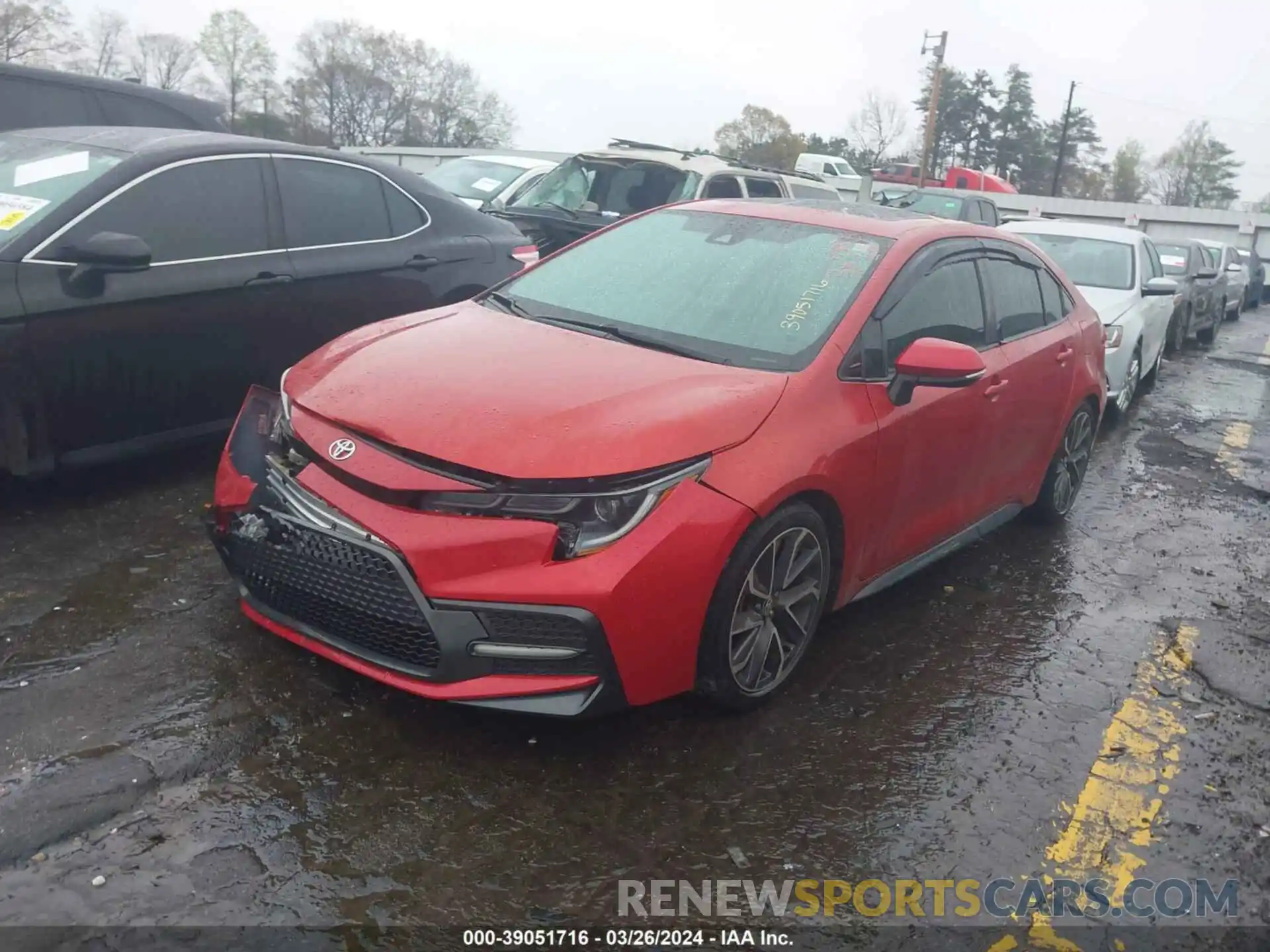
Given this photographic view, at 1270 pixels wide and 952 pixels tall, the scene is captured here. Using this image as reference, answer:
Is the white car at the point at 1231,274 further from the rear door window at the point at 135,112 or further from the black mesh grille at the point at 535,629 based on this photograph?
the black mesh grille at the point at 535,629

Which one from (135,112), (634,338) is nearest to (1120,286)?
(634,338)

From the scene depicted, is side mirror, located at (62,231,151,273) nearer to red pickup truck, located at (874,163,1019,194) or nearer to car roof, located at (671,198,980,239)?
car roof, located at (671,198,980,239)

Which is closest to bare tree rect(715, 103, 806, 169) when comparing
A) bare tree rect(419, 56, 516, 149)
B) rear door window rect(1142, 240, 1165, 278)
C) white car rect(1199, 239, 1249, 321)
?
bare tree rect(419, 56, 516, 149)

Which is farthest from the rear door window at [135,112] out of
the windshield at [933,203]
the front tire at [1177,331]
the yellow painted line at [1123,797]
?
the windshield at [933,203]

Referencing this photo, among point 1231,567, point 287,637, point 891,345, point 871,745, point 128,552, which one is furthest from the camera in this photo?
point 1231,567

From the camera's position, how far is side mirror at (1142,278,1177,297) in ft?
30.9

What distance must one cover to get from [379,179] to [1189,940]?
16.4 ft

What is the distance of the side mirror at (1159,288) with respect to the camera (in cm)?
941

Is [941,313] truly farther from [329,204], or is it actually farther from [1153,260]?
[1153,260]

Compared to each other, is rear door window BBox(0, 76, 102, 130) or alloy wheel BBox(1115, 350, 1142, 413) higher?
rear door window BBox(0, 76, 102, 130)

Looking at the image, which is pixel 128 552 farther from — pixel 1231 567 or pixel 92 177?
pixel 1231 567

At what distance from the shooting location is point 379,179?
585 cm

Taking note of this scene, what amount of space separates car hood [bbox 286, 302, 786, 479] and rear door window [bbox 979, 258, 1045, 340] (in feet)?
5.71

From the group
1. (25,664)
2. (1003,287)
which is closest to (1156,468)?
(1003,287)
